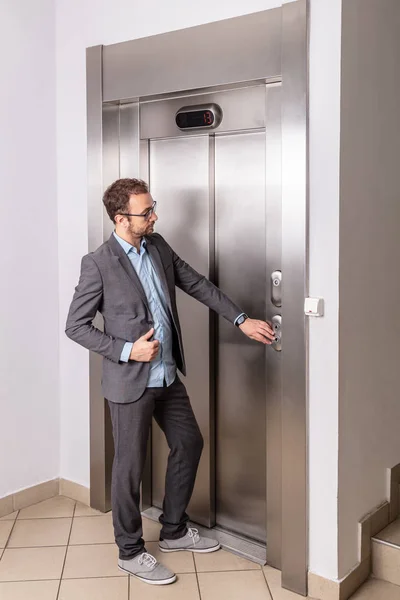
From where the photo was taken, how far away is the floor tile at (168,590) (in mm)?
2629

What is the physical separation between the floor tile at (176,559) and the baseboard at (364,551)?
528 millimetres

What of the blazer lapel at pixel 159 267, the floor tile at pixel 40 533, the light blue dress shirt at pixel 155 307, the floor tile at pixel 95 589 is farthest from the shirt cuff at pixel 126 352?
the floor tile at pixel 40 533

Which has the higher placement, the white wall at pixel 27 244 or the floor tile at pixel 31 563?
A: the white wall at pixel 27 244

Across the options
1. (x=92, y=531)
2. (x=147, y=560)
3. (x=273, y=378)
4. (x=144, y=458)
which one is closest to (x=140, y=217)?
(x=273, y=378)

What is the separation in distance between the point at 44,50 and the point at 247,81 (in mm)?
1242

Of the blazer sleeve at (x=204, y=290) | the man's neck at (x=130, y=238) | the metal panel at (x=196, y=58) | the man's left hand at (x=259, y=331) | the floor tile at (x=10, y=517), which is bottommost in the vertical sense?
the floor tile at (x=10, y=517)

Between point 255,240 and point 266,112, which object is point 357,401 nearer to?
point 255,240

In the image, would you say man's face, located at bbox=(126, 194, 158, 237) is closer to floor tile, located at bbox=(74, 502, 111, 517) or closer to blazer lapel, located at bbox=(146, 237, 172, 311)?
blazer lapel, located at bbox=(146, 237, 172, 311)

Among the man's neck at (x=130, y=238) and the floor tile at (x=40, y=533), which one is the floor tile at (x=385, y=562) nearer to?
the floor tile at (x=40, y=533)

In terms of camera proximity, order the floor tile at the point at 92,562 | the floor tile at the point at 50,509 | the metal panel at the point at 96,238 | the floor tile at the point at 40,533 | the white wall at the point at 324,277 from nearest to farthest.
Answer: the white wall at the point at 324,277 → the floor tile at the point at 92,562 → the floor tile at the point at 40,533 → the metal panel at the point at 96,238 → the floor tile at the point at 50,509

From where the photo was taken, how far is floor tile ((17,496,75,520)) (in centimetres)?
335

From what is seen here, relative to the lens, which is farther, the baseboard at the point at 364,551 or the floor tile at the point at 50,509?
the floor tile at the point at 50,509

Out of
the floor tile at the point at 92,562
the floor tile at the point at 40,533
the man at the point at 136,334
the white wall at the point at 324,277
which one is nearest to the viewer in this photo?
the white wall at the point at 324,277

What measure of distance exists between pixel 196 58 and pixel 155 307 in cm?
106
